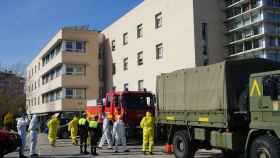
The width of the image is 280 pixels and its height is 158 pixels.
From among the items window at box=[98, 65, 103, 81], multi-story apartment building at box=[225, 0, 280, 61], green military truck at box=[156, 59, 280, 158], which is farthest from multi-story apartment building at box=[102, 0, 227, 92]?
green military truck at box=[156, 59, 280, 158]

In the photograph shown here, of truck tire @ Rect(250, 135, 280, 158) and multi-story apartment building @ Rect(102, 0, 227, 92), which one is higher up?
multi-story apartment building @ Rect(102, 0, 227, 92)

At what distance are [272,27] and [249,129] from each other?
14634 mm

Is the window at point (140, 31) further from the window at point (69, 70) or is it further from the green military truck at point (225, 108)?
the green military truck at point (225, 108)

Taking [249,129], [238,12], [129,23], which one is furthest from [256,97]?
[129,23]

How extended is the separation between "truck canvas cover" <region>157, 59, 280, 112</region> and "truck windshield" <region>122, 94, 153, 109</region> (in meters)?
6.80

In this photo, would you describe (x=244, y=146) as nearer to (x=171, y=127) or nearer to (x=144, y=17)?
(x=171, y=127)

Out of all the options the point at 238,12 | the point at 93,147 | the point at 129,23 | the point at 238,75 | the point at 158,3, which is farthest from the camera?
the point at 129,23

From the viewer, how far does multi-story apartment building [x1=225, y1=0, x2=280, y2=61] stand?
24188 mm

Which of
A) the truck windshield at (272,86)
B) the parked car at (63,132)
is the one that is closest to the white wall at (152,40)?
the parked car at (63,132)

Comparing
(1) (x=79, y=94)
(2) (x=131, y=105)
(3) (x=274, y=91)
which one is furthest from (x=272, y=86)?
(1) (x=79, y=94)

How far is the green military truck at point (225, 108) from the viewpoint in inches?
414

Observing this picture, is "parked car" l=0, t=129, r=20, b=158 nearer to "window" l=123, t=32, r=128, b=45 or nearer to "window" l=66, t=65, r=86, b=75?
"window" l=123, t=32, r=128, b=45

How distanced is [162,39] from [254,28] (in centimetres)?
779

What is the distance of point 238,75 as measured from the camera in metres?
12.3
